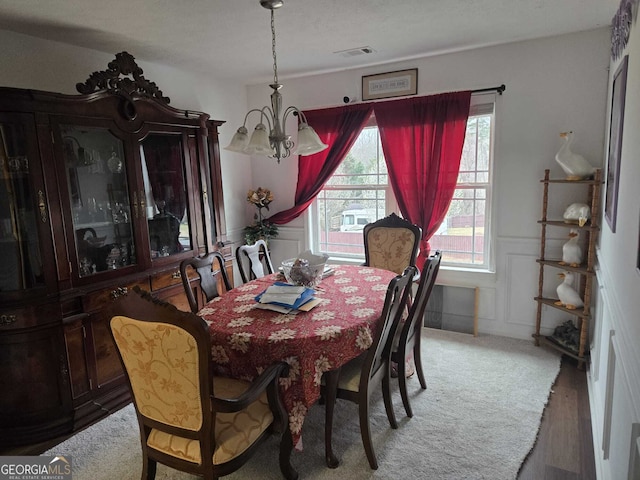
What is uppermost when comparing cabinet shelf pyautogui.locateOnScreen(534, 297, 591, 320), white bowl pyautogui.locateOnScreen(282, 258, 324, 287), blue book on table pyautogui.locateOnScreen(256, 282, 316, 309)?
white bowl pyautogui.locateOnScreen(282, 258, 324, 287)

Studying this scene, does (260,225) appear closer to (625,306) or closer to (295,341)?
(295,341)

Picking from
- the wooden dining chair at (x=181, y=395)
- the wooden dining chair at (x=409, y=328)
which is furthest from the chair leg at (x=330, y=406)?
the wooden dining chair at (x=409, y=328)

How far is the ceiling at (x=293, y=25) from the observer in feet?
7.69

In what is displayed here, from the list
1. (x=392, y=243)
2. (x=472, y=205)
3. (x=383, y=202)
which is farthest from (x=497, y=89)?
(x=392, y=243)

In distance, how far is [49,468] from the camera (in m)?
2.21

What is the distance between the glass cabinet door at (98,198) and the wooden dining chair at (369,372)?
1.75m

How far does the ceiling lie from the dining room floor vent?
82.5 inches

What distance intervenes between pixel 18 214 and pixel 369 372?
2151 millimetres

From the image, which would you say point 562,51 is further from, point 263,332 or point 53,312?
point 53,312

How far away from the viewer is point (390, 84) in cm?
378

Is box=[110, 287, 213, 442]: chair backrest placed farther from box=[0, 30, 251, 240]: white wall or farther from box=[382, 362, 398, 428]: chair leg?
box=[0, 30, 251, 240]: white wall

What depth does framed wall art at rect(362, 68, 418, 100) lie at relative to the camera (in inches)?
145

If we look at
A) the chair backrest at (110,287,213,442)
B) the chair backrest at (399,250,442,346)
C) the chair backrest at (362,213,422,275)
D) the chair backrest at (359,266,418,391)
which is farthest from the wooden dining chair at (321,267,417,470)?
the chair backrest at (362,213,422,275)

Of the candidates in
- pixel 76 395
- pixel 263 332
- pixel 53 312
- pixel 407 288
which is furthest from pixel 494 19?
pixel 76 395
